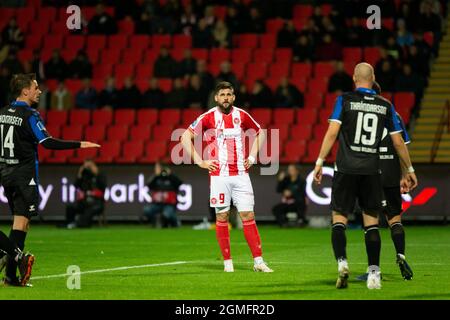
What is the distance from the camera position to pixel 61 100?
94.3 feet

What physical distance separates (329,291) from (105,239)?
10.4 metres

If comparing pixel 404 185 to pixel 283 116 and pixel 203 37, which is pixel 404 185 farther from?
pixel 203 37

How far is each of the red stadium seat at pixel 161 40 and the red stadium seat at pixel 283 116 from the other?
4895 mm

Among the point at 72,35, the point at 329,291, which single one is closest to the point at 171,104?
the point at 72,35

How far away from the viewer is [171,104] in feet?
92.0

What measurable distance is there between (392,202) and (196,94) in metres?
15.5

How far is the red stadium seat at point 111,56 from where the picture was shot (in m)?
30.3

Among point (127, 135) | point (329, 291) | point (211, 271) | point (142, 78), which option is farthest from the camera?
point (142, 78)

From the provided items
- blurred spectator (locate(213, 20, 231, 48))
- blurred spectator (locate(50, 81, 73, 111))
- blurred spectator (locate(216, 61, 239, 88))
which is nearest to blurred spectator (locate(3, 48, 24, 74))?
blurred spectator (locate(50, 81, 73, 111))

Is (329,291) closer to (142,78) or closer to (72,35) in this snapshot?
(142,78)

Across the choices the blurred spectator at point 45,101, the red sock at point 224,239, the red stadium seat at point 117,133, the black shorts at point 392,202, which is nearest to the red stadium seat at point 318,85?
the red stadium seat at point 117,133

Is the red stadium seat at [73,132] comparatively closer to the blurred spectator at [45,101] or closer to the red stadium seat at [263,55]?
the blurred spectator at [45,101]

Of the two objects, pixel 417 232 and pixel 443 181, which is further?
pixel 443 181

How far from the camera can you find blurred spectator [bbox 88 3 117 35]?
101ft
